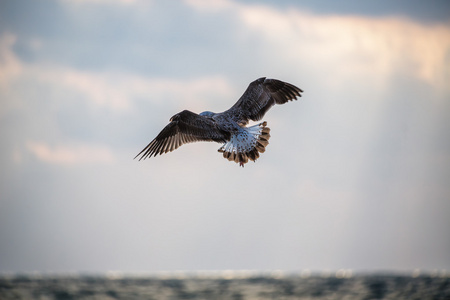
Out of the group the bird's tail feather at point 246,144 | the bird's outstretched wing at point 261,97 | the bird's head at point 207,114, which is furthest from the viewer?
the bird's outstretched wing at point 261,97

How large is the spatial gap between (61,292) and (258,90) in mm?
101750

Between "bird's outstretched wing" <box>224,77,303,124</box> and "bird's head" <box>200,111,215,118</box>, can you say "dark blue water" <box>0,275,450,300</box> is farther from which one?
"bird's head" <box>200,111,215,118</box>

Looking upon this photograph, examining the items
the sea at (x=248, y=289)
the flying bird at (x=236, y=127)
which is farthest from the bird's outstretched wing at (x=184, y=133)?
the sea at (x=248, y=289)

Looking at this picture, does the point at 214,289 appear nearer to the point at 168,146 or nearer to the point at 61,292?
the point at 61,292

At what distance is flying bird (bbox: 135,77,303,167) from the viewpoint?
95.6ft

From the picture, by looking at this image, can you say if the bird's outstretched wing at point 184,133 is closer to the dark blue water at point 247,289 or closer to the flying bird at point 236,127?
the flying bird at point 236,127

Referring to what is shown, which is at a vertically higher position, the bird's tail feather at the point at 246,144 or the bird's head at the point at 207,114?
the bird's head at the point at 207,114

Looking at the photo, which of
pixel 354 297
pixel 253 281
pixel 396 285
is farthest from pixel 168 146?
pixel 253 281

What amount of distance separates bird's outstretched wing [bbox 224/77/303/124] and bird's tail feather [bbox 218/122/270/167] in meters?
0.77

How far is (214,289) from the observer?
133500 mm

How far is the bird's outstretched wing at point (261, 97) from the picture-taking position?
99.7 feet

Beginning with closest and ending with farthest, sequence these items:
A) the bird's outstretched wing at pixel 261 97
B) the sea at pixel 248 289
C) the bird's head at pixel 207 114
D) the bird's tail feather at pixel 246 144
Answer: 1. the bird's tail feather at pixel 246 144
2. the bird's head at pixel 207 114
3. the bird's outstretched wing at pixel 261 97
4. the sea at pixel 248 289

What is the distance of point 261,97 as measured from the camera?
3056 centimetres

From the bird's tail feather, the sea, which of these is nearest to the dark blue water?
the sea
